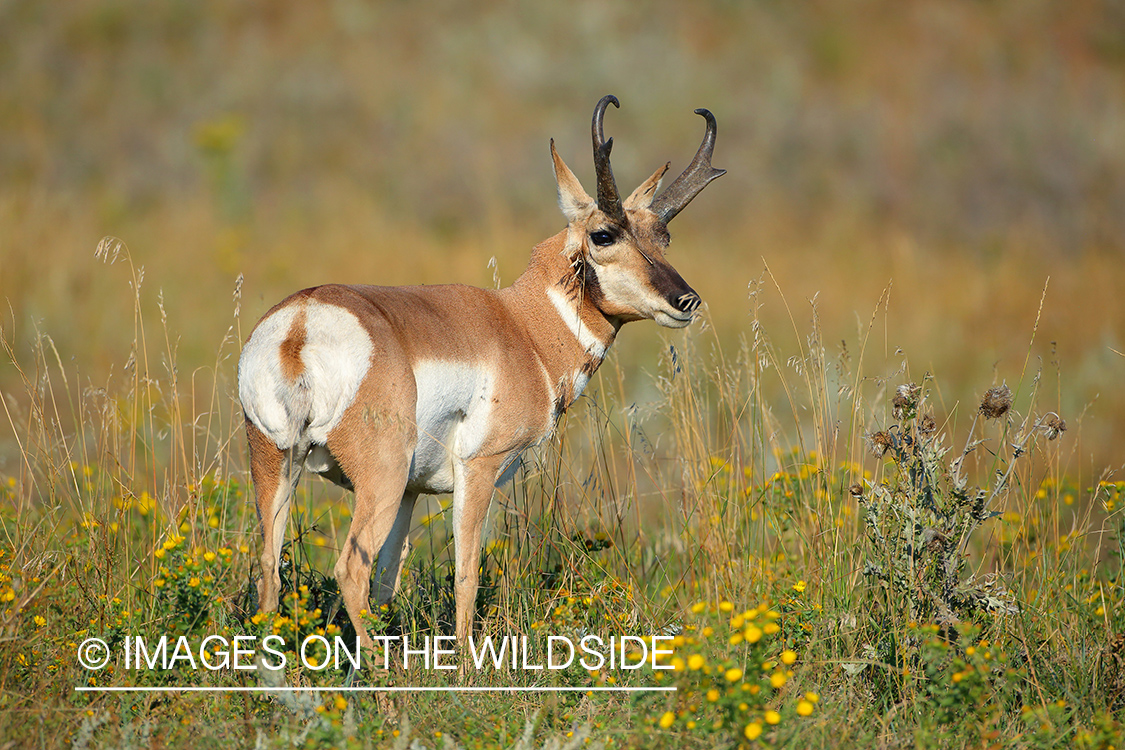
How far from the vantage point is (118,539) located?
5.25m

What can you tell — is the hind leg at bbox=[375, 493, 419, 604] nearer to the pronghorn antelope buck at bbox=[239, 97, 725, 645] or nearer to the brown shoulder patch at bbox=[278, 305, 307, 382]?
the pronghorn antelope buck at bbox=[239, 97, 725, 645]

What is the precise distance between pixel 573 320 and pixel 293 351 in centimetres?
171

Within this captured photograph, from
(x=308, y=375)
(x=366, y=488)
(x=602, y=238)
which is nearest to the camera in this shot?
(x=308, y=375)

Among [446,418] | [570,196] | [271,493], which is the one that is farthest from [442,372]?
[570,196]

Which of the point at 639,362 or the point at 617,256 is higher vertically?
the point at 639,362

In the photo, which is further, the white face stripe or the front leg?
the white face stripe

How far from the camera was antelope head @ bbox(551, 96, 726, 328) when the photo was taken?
5.03 meters

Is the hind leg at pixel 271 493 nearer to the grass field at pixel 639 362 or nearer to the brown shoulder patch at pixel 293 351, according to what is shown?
the grass field at pixel 639 362

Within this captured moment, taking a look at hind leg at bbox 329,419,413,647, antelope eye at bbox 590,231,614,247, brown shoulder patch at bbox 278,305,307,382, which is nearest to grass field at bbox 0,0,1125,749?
hind leg at bbox 329,419,413,647

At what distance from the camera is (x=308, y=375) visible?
13.2 feet

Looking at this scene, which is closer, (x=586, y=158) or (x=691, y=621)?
(x=691, y=621)

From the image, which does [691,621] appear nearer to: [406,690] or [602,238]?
[406,690]

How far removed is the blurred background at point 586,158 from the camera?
44.5ft

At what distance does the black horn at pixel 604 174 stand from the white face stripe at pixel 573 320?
51 centimetres
